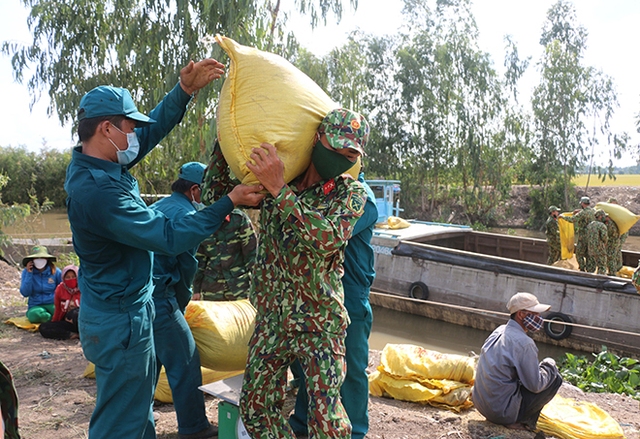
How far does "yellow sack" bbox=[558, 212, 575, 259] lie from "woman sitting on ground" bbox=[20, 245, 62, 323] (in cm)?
938

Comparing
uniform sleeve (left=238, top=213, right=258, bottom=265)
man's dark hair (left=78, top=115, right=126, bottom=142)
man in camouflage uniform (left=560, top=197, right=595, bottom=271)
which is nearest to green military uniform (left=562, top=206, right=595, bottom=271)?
man in camouflage uniform (left=560, top=197, right=595, bottom=271)

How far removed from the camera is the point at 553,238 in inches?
463

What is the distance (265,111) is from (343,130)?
0.31 metres

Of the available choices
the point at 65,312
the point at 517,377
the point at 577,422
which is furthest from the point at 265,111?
the point at 65,312

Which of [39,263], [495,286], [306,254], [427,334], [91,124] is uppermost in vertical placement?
[91,124]

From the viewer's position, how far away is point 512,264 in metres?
10.2

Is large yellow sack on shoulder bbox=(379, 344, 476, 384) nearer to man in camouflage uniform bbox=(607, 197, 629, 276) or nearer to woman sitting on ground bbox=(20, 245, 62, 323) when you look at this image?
woman sitting on ground bbox=(20, 245, 62, 323)

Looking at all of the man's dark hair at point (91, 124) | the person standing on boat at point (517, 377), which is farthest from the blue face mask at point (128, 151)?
the person standing on boat at point (517, 377)

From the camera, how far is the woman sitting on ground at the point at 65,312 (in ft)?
19.5

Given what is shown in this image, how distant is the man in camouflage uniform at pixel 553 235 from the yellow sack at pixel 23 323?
9235mm

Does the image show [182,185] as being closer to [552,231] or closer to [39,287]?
[39,287]

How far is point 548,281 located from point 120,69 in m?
7.67

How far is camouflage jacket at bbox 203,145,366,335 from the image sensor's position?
211cm

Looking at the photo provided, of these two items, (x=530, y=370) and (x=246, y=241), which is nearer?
(x=530, y=370)
